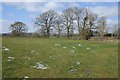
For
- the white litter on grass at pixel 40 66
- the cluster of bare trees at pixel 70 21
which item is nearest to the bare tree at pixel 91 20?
the cluster of bare trees at pixel 70 21

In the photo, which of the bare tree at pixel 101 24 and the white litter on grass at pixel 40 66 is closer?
the white litter on grass at pixel 40 66

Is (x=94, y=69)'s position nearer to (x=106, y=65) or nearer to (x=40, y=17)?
(x=106, y=65)

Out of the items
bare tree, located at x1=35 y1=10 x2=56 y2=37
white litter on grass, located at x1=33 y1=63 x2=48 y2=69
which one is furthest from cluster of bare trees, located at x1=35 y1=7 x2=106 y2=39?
white litter on grass, located at x1=33 y1=63 x2=48 y2=69

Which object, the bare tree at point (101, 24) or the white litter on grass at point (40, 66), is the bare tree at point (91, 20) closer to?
the bare tree at point (101, 24)

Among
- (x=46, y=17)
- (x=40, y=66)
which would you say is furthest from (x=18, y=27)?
(x=40, y=66)

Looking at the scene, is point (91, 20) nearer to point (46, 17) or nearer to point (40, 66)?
point (46, 17)

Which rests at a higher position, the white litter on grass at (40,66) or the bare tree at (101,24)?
the bare tree at (101,24)

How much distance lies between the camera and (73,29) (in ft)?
265

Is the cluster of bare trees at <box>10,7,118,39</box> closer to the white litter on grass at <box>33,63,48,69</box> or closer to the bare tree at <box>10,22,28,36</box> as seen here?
the bare tree at <box>10,22,28,36</box>

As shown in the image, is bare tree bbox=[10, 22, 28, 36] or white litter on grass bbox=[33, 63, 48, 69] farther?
bare tree bbox=[10, 22, 28, 36]

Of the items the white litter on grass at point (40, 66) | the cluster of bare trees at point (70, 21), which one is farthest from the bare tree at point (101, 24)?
the white litter on grass at point (40, 66)

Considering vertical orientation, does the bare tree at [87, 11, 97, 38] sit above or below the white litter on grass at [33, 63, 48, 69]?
above

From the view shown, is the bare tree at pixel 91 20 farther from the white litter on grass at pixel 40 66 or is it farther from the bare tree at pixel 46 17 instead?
the white litter on grass at pixel 40 66

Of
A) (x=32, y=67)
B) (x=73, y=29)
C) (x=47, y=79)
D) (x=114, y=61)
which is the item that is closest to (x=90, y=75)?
(x=47, y=79)
